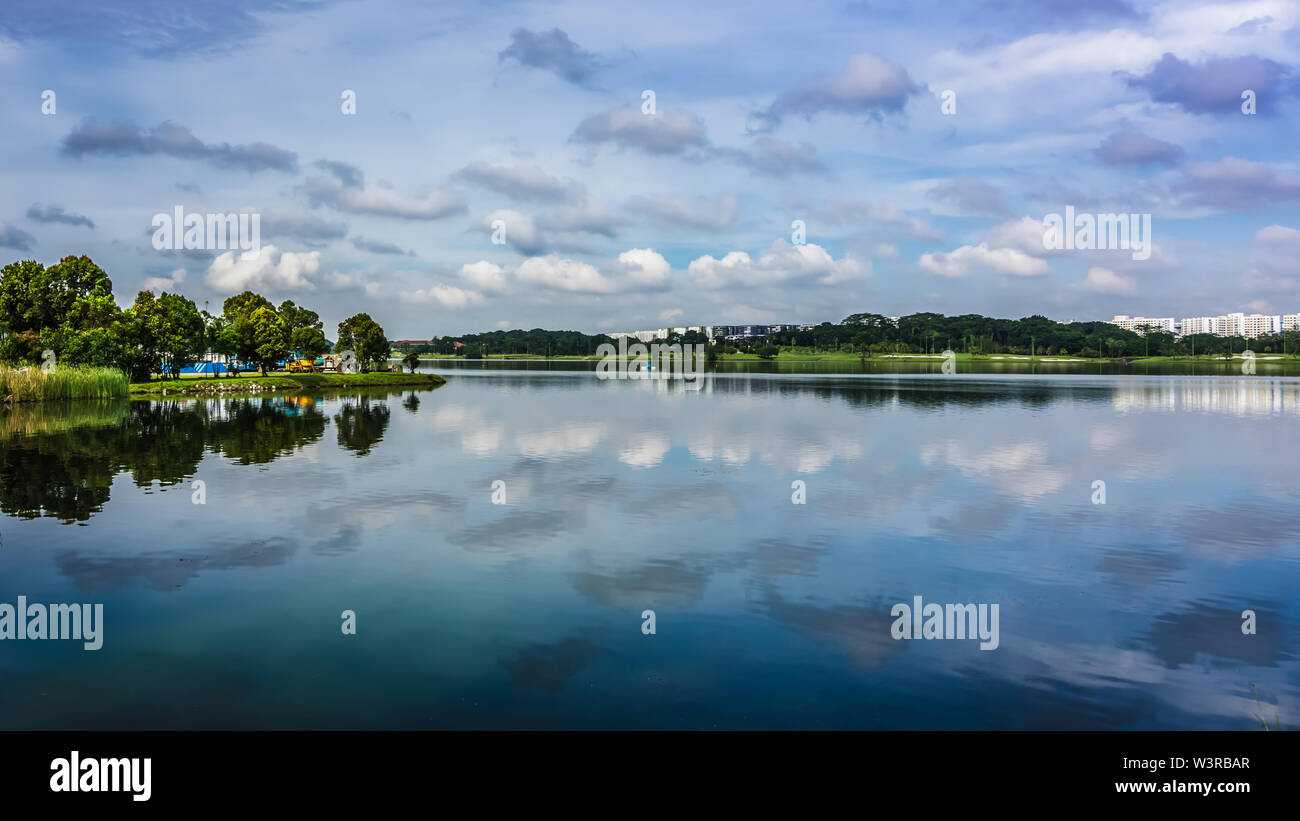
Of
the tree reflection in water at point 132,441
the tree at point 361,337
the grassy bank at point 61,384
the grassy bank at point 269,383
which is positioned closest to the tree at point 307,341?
the tree at point 361,337

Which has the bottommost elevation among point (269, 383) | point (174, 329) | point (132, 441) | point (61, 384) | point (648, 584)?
point (648, 584)

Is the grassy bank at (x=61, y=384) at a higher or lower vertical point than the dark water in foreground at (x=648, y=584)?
higher

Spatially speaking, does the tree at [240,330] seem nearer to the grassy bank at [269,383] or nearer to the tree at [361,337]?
the grassy bank at [269,383]

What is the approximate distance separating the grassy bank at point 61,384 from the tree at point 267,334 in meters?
26.2

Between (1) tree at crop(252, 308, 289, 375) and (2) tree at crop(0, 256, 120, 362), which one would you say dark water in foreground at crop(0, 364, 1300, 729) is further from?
(1) tree at crop(252, 308, 289, 375)

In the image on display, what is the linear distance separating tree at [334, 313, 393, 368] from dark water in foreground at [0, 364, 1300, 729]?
87496 mm

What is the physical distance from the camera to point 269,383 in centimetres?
9525

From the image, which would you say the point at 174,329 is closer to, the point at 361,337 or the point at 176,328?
the point at 176,328

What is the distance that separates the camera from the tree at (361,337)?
409ft

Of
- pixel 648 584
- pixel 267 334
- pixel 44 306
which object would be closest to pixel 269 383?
pixel 267 334

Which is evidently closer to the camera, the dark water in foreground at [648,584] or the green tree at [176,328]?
the dark water in foreground at [648,584]

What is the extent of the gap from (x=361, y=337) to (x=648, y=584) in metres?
118
